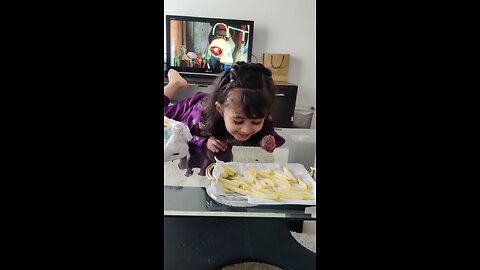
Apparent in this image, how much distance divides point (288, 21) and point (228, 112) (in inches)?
7.0

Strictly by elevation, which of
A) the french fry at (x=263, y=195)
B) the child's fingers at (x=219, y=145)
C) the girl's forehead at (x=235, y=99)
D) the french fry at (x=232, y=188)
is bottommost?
the french fry at (x=263, y=195)

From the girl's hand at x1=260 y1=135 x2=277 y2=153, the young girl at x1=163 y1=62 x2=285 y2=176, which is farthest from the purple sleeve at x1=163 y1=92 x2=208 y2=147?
the girl's hand at x1=260 y1=135 x2=277 y2=153

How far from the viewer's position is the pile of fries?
0.59 m

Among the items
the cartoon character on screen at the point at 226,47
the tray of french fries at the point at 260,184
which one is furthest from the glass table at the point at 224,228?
the cartoon character on screen at the point at 226,47

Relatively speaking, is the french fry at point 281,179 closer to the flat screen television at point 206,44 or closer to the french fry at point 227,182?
the french fry at point 227,182

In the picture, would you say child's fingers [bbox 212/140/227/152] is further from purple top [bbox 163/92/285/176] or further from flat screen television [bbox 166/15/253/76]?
flat screen television [bbox 166/15/253/76]

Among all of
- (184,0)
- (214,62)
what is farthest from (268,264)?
(184,0)

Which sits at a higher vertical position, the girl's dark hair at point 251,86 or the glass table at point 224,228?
the girl's dark hair at point 251,86

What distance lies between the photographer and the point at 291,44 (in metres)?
0.49

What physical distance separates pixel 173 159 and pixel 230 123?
0.12 meters

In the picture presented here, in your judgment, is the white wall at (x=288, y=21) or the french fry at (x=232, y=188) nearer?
the white wall at (x=288, y=21)

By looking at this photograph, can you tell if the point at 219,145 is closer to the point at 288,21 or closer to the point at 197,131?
the point at 197,131

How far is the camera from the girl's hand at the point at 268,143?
1.89ft

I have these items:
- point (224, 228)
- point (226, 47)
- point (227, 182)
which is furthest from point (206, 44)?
point (224, 228)
